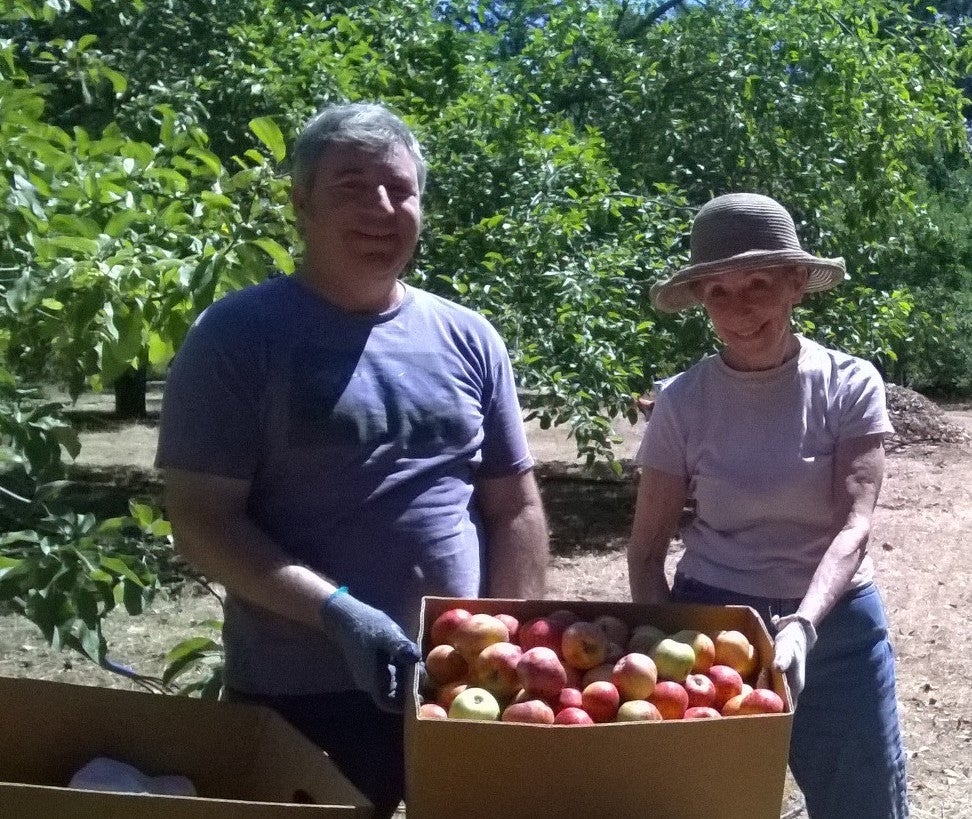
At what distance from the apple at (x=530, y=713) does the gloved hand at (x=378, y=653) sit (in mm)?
176

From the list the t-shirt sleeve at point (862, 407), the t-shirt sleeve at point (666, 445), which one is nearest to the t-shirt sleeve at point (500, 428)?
the t-shirt sleeve at point (666, 445)

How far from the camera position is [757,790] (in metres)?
1.63

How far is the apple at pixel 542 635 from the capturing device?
186cm

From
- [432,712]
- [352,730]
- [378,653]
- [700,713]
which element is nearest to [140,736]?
[352,730]

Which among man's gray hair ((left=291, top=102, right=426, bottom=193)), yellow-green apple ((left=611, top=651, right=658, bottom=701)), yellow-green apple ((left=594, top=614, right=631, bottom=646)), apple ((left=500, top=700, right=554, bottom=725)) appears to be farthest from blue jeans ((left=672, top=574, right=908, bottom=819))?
man's gray hair ((left=291, top=102, right=426, bottom=193))

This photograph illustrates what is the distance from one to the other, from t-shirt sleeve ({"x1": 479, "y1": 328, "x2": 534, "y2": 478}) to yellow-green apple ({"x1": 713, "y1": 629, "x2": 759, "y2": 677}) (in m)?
0.58

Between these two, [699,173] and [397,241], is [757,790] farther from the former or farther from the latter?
[699,173]

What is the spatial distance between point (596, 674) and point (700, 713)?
19 cm

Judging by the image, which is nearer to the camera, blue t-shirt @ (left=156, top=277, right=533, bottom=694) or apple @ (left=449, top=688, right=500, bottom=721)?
apple @ (left=449, top=688, right=500, bottom=721)

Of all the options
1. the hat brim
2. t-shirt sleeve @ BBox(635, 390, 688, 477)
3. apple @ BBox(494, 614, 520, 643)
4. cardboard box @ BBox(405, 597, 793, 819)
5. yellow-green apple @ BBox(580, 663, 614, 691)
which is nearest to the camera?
cardboard box @ BBox(405, 597, 793, 819)

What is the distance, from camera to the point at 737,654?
1838 millimetres

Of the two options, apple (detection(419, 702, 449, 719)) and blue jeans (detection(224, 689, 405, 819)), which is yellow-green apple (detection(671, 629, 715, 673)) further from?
blue jeans (detection(224, 689, 405, 819))

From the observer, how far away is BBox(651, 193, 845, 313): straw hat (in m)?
2.25

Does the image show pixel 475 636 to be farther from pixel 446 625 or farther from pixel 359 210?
pixel 359 210
